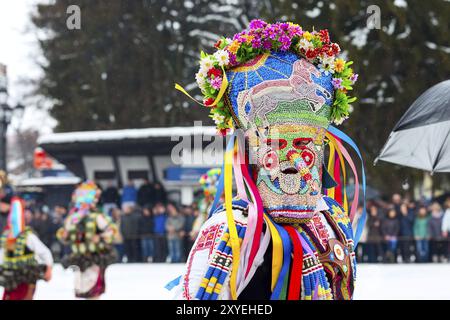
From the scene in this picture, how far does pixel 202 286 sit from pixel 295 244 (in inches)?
18.0

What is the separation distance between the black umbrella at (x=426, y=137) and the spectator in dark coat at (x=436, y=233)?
11420 mm

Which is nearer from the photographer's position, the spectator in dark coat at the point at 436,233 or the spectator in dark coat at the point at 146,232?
the spectator in dark coat at the point at 436,233

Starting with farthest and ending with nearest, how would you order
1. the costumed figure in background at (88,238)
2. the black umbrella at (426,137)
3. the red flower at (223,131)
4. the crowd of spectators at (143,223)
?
1. the crowd of spectators at (143,223)
2. the costumed figure in background at (88,238)
3. the black umbrella at (426,137)
4. the red flower at (223,131)

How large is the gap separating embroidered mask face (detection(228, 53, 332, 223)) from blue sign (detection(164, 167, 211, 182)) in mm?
16538

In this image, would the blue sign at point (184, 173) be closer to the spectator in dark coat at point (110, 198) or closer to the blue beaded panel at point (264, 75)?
the spectator in dark coat at point (110, 198)

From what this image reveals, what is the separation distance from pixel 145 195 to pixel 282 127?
54.7 ft

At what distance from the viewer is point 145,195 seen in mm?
20469

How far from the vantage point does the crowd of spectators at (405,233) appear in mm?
18156

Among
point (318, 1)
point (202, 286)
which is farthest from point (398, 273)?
point (202, 286)

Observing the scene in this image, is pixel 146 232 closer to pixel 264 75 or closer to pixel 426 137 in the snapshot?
pixel 426 137

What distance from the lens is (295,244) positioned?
3.88m

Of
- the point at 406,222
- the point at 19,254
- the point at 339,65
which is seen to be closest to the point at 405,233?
the point at 406,222

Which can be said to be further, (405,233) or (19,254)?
(405,233)

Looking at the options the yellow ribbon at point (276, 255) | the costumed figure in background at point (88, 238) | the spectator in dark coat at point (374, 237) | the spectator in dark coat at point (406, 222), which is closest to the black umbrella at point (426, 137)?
the yellow ribbon at point (276, 255)
